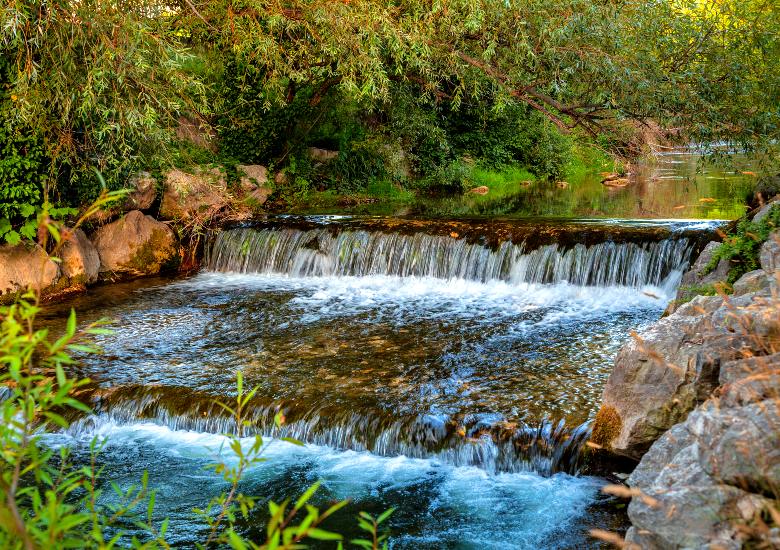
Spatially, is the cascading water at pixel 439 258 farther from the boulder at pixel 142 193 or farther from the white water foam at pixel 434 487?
the white water foam at pixel 434 487

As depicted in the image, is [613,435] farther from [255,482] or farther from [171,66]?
[171,66]

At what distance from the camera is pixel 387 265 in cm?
1348

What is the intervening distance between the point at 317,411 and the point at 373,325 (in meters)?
3.20

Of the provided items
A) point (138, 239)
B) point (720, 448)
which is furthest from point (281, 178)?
point (720, 448)

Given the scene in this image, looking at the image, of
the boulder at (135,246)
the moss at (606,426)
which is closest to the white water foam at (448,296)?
the boulder at (135,246)

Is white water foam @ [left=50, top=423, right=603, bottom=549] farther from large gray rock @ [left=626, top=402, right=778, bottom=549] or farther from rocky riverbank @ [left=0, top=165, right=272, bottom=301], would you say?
rocky riverbank @ [left=0, top=165, right=272, bottom=301]

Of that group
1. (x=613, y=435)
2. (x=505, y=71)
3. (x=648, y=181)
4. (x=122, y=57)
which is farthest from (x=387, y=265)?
(x=648, y=181)

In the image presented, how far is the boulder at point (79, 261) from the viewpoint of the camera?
41.8 ft

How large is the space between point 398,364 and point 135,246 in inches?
287

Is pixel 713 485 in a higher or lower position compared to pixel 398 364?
higher

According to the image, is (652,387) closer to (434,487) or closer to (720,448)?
(434,487)

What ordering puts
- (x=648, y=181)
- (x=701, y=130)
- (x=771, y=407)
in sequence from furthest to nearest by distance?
(x=648, y=181) < (x=701, y=130) < (x=771, y=407)

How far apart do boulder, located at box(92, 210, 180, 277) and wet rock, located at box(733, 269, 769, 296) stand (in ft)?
34.6

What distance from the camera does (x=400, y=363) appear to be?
8719 millimetres
